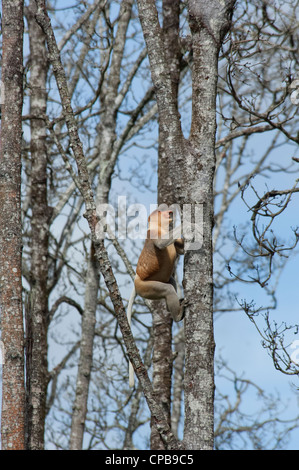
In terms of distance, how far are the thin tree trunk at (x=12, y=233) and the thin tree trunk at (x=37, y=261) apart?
0.77 m

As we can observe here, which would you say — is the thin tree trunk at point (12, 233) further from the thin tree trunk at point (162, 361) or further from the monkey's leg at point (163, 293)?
the thin tree trunk at point (162, 361)

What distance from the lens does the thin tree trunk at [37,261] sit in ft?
24.3

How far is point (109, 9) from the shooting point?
1182 centimetres

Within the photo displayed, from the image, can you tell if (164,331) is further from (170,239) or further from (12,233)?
(170,239)

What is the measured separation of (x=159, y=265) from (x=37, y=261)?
3.09 m

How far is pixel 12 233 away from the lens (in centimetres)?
610

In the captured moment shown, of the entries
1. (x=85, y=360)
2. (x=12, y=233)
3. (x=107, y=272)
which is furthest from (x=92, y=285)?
(x=107, y=272)

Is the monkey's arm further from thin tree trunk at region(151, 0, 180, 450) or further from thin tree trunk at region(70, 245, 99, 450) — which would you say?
thin tree trunk at region(70, 245, 99, 450)

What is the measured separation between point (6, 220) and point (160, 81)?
224 centimetres

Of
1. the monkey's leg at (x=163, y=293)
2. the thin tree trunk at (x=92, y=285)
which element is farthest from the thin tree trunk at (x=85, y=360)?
the monkey's leg at (x=163, y=293)

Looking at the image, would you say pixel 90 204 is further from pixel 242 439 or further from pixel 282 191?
pixel 242 439

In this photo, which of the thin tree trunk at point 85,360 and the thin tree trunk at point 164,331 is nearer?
the thin tree trunk at point 164,331
